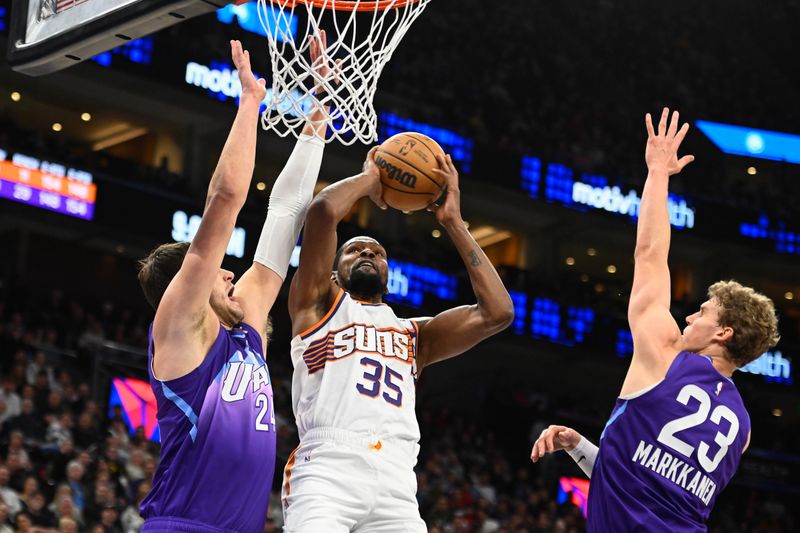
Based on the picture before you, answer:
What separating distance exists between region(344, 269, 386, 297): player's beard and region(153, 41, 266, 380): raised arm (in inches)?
46.7

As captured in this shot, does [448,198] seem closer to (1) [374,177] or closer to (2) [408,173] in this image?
(2) [408,173]

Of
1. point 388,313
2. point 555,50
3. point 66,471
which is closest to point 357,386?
point 388,313

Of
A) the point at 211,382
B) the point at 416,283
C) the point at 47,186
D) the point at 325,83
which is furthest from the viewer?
the point at 416,283

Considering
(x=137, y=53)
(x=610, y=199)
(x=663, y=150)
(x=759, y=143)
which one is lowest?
(x=663, y=150)

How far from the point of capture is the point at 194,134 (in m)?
21.7

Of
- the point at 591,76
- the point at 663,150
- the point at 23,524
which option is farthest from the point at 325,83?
the point at 591,76

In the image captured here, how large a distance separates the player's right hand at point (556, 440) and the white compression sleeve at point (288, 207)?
4.05ft

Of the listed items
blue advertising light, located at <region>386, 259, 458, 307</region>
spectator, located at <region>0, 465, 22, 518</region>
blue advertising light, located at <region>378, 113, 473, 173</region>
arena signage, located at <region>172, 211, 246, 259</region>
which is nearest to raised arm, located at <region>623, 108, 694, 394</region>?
spectator, located at <region>0, 465, 22, 518</region>

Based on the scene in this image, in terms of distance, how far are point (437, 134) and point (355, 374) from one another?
688 inches

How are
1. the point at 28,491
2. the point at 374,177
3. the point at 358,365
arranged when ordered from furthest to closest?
the point at 28,491 < the point at 374,177 < the point at 358,365

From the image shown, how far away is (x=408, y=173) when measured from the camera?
4926 millimetres

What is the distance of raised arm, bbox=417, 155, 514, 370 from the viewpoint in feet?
16.6

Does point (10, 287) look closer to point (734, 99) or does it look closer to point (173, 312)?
point (173, 312)

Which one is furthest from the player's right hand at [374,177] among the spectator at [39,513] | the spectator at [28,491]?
the spectator at [28,491]
